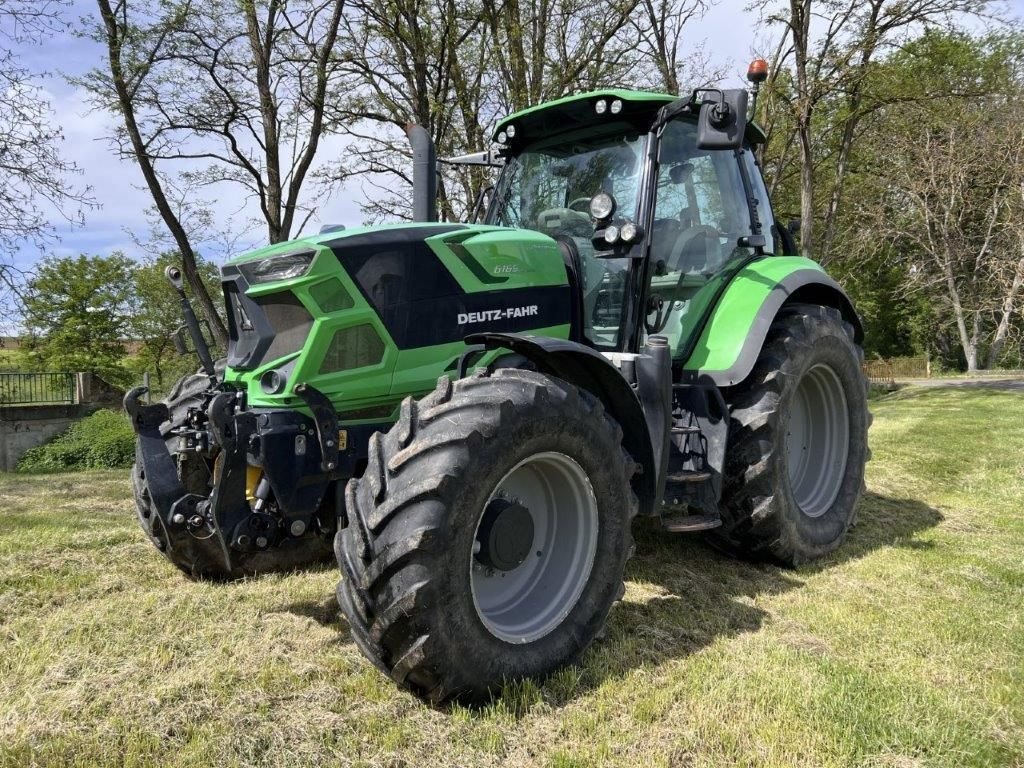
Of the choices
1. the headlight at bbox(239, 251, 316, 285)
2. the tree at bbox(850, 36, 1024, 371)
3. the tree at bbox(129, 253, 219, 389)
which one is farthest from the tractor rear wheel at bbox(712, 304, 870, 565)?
the tree at bbox(129, 253, 219, 389)

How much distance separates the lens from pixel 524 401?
107 inches

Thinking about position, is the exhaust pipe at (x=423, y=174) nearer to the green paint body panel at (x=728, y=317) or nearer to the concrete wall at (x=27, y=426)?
the green paint body panel at (x=728, y=317)

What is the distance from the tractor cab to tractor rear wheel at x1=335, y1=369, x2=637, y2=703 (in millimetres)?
1109

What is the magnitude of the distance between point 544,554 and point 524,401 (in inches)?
30.2

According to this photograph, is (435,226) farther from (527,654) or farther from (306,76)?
(306,76)

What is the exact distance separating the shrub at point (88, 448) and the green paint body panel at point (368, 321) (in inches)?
688

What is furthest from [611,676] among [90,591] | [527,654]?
[90,591]

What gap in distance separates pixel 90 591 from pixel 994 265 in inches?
907

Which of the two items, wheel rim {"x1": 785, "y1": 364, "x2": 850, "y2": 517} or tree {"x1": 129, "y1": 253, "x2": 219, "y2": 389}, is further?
tree {"x1": 129, "y1": 253, "x2": 219, "y2": 389}

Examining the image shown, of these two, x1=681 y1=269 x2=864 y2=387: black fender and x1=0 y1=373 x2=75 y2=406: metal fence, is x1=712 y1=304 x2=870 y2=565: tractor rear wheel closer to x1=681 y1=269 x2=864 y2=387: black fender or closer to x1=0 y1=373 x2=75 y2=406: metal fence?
x1=681 y1=269 x2=864 y2=387: black fender

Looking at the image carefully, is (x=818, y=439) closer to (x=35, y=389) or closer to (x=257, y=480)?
(x=257, y=480)

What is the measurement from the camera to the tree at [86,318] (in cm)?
2950

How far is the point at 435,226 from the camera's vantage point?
11.4 feet

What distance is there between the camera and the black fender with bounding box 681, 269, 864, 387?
397 cm
